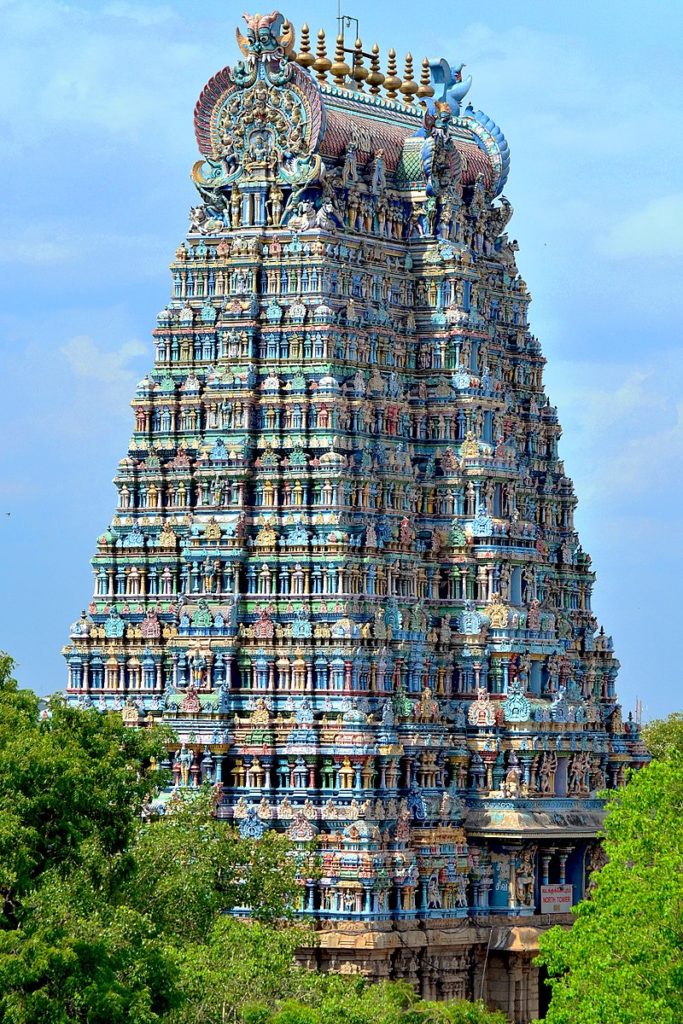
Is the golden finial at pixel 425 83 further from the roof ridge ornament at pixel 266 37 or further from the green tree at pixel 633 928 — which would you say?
the green tree at pixel 633 928

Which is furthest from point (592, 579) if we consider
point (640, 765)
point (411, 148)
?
point (411, 148)

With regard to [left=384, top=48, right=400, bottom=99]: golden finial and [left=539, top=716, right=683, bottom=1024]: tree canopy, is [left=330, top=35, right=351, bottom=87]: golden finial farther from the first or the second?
[left=539, top=716, right=683, bottom=1024]: tree canopy

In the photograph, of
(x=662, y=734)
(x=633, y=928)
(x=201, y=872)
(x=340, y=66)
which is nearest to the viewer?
(x=633, y=928)

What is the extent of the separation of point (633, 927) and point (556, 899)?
1656 cm

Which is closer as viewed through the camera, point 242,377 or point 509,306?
point 242,377

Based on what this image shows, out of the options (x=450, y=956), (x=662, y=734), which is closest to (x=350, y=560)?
(x=450, y=956)

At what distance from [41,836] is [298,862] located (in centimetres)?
1590

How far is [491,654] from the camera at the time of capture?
114750 millimetres

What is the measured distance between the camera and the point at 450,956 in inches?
4380

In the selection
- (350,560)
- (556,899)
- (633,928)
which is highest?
(350,560)

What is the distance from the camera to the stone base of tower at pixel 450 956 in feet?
354

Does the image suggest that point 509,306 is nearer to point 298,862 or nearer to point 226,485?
point 226,485

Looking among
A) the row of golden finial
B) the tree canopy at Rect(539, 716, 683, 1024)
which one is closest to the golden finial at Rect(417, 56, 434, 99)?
the row of golden finial

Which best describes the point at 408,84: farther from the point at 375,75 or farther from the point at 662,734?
the point at 662,734
